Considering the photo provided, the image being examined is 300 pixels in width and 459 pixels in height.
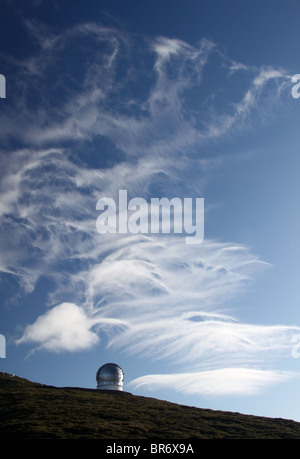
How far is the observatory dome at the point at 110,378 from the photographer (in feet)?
218

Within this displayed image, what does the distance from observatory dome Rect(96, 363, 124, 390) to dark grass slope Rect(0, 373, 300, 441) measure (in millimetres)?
5009

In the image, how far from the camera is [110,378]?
66.6 m

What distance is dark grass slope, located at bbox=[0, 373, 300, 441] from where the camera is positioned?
38.2 m

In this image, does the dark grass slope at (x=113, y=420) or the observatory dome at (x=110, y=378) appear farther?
the observatory dome at (x=110, y=378)

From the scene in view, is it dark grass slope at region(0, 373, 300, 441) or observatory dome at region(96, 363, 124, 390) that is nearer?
dark grass slope at region(0, 373, 300, 441)

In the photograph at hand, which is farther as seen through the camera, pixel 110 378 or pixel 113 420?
pixel 110 378

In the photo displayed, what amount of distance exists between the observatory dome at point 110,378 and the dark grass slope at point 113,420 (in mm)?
5009

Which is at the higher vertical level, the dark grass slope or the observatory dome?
the observatory dome

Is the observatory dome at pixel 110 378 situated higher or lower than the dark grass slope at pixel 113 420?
higher

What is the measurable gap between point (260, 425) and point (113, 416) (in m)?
17.4

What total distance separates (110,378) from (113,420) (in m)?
23.6
